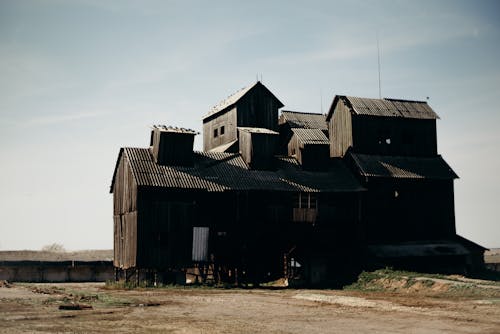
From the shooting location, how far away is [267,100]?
5384 centimetres

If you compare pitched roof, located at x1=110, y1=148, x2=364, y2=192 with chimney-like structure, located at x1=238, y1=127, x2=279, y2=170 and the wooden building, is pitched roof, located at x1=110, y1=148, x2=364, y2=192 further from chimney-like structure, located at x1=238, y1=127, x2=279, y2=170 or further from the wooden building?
chimney-like structure, located at x1=238, y1=127, x2=279, y2=170

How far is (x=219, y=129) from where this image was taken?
181 feet

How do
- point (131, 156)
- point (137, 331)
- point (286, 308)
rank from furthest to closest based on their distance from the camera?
1. point (131, 156)
2. point (286, 308)
3. point (137, 331)

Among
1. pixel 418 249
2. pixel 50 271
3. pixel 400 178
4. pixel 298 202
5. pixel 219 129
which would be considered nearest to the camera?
pixel 298 202

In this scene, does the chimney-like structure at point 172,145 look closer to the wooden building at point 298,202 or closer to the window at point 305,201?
the wooden building at point 298,202

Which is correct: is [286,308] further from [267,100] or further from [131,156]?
[267,100]

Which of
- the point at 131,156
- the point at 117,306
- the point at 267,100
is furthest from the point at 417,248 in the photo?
the point at 117,306

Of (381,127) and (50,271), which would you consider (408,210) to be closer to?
(381,127)

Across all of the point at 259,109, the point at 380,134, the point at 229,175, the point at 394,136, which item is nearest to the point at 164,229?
the point at 229,175

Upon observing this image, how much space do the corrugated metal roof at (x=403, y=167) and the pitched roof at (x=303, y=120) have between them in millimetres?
8305

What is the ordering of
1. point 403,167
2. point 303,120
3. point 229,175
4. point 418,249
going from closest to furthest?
point 229,175, point 418,249, point 403,167, point 303,120

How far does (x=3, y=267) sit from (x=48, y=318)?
151 ft

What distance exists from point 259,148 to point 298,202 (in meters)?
5.81

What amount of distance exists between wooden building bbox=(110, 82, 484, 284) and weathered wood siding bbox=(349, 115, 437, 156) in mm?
91
